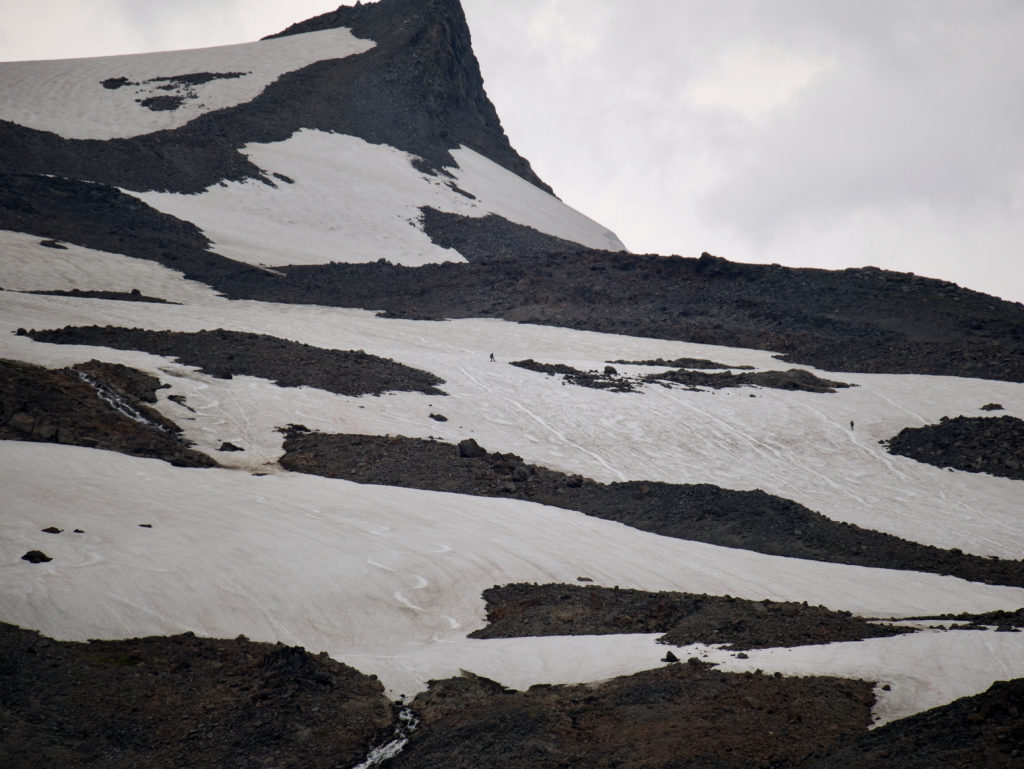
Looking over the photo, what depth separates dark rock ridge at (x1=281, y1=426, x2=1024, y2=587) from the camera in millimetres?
20297

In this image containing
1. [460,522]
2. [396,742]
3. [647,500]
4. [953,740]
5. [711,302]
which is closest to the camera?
[953,740]

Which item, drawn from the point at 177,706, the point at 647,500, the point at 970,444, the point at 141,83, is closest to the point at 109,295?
the point at 647,500

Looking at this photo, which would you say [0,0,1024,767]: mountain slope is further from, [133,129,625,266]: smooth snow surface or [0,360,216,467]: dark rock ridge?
[133,129,625,266]: smooth snow surface

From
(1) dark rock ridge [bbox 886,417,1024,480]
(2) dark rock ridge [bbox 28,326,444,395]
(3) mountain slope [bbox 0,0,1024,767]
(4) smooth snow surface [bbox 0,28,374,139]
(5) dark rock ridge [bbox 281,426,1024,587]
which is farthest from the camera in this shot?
(4) smooth snow surface [bbox 0,28,374,139]

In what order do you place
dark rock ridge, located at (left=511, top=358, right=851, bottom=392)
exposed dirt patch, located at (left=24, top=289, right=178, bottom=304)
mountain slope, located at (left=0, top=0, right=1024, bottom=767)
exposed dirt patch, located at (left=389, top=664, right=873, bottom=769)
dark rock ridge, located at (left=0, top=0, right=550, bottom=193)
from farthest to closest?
dark rock ridge, located at (left=0, top=0, right=550, bottom=193), exposed dirt patch, located at (left=24, top=289, right=178, bottom=304), dark rock ridge, located at (left=511, top=358, right=851, bottom=392), mountain slope, located at (left=0, top=0, right=1024, bottom=767), exposed dirt patch, located at (left=389, top=664, right=873, bottom=769)

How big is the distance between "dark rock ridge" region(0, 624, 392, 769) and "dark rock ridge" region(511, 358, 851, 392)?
2433 cm

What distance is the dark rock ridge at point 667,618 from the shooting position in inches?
→ 480

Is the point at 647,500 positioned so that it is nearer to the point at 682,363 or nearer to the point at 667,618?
the point at 667,618

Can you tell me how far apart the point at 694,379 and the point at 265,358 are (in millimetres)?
16746

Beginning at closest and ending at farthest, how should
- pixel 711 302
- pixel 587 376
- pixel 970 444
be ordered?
pixel 970 444 → pixel 587 376 → pixel 711 302

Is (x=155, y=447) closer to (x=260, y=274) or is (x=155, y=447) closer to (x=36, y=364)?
(x=36, y=364)

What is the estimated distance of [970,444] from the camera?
2986 cm

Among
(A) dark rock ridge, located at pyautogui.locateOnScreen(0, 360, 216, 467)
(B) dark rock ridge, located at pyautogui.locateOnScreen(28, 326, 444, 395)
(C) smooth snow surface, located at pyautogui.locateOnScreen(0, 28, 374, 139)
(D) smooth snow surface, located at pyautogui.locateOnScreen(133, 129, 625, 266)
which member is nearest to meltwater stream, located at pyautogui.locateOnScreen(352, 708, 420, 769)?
(A) dark rock ridge, located at pyautogui.locateOnScreen(0, 360, 216, 467)

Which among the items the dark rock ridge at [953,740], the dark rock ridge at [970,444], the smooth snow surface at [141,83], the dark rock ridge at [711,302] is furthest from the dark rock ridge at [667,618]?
the smooth snow surface at [141,83]
